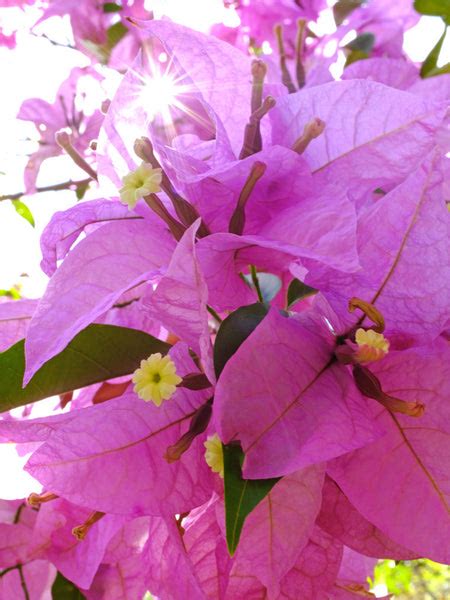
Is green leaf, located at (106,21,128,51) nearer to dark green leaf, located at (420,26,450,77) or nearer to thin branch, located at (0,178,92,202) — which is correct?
thin branch, located at (0,178,92,202)

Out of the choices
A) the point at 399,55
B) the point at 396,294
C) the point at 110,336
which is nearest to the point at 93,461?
the point at 110,336

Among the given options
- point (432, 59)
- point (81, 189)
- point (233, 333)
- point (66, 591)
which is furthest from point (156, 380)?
point (81, 189)

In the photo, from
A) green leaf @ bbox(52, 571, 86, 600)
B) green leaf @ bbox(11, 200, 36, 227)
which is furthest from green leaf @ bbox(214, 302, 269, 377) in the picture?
green leaf @ bbox(11, 200, 36, 227)

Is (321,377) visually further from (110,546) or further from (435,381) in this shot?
(110,546)

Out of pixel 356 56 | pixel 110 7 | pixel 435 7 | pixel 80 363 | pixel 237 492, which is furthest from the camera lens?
pixel 110 7

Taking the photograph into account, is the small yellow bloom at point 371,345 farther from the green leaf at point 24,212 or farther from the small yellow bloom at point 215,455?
the green leaf at point 24,212

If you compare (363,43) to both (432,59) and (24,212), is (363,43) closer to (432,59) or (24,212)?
(432,59)

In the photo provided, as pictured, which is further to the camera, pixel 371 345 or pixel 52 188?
pixel 52 188
